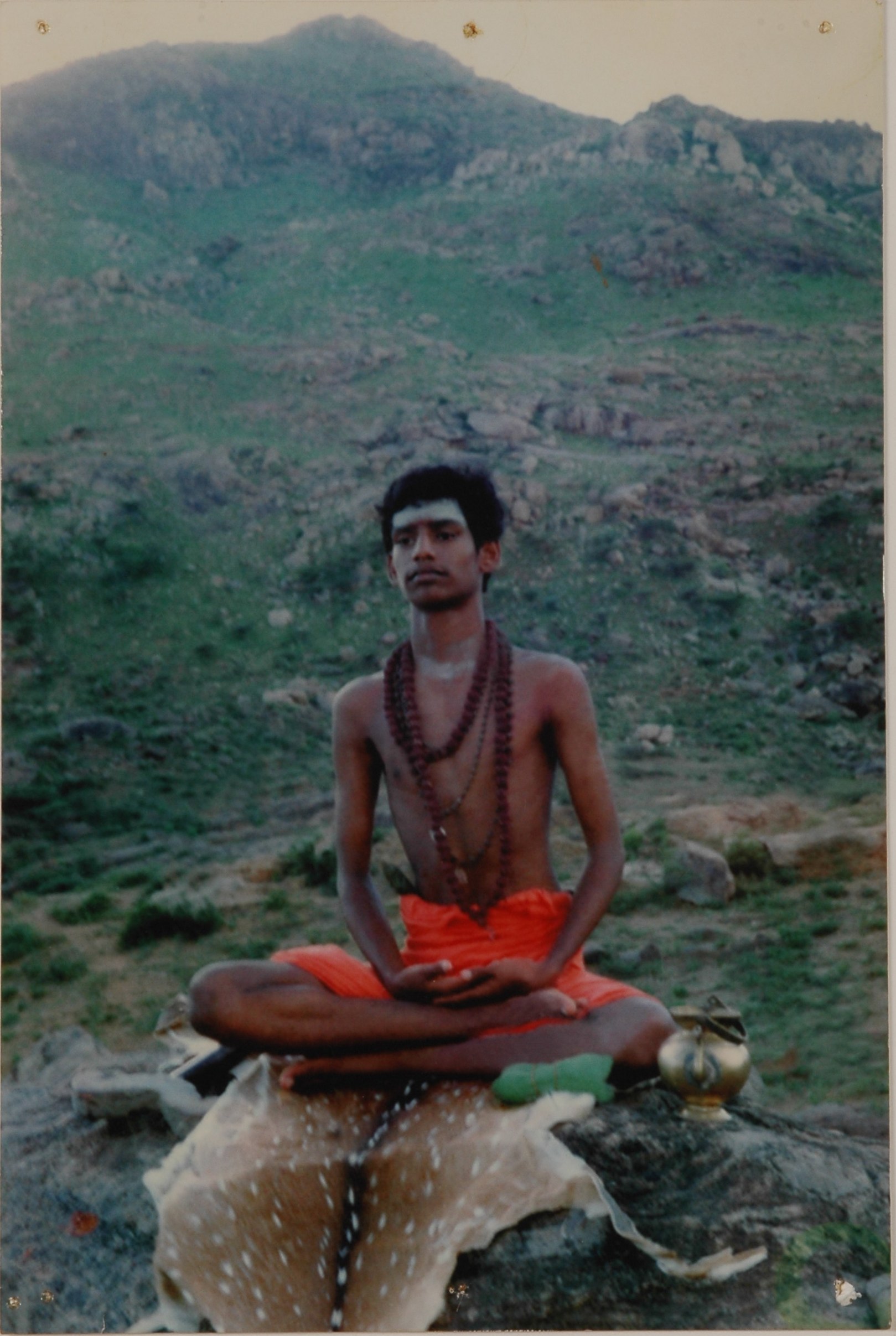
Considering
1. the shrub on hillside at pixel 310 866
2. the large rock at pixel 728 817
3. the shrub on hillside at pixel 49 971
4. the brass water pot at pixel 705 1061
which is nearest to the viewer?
the brass water pot at pixel 705 1061

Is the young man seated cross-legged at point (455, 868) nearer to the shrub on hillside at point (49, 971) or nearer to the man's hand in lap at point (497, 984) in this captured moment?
the man's hand in lap at point (497, 984)

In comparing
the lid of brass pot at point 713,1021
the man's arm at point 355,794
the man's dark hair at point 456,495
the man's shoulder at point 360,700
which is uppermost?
the man's dark hair at point 456,495

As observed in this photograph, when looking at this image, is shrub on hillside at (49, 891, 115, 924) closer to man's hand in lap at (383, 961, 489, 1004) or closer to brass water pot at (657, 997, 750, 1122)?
man's hand in lap at (383, 961, 489, 1004)

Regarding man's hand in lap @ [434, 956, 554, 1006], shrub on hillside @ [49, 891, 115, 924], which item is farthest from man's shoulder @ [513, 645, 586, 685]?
shrub on hillside @ [49, 891, 115, 924]

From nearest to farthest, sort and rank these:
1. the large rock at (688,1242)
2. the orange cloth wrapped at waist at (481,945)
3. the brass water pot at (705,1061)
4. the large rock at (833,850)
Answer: the large rock at (688,1242)
the brass water pot at (705,1061)
the orange cloth wrapped at waist at (481,945)
the large rock at (833,850)

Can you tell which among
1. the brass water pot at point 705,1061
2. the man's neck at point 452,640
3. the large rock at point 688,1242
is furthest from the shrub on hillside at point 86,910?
the brass water pot at point 705,1061

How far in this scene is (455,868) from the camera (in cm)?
364

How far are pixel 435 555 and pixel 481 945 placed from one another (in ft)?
3.47

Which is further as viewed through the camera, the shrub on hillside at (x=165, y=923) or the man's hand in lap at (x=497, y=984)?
the shrub on hillside at (x=165, y=923)

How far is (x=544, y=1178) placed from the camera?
10.1 feet

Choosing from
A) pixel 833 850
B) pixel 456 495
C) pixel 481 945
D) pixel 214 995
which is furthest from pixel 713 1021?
pixel 456 495

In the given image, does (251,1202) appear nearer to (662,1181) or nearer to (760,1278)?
(662,1181)

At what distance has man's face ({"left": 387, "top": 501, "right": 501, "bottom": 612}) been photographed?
3664 mm

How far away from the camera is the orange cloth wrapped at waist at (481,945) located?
3.62 m
